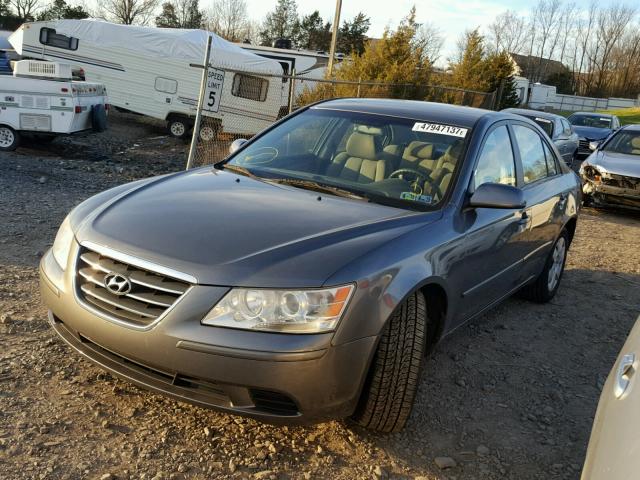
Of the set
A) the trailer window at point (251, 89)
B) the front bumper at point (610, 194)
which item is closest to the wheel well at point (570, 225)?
the front bumper at point (610, 194)

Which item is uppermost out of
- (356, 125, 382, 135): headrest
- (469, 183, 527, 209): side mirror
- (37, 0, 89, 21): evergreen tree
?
(37, 0, 89, 21): evergreen tree

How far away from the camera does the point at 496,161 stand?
406 cm

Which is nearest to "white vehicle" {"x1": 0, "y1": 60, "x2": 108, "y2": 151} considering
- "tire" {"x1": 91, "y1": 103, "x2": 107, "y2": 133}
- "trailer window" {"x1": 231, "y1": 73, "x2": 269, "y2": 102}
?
"tire" {"x1": 91, "y1": 103, "x2": 107, "y2": 133}

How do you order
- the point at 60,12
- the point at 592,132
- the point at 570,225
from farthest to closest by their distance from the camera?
the point at 60,12
the point at 592,132
the point at 570,225

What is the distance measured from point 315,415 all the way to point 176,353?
640 millimetres

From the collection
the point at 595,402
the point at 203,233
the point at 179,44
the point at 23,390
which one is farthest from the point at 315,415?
the point at 179,44

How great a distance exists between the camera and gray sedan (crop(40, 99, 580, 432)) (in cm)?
250

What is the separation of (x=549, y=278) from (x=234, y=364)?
12.3 feet

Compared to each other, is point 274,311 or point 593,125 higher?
point 593,125

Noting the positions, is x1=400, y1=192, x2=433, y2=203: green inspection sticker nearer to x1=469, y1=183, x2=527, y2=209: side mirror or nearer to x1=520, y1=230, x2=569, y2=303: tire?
x1=469, y1=183, x2=527, y2=209: side mirror

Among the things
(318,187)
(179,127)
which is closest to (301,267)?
(318,187)

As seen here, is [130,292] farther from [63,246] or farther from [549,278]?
[549,278]

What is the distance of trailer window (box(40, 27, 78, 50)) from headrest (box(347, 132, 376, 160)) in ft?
47.3

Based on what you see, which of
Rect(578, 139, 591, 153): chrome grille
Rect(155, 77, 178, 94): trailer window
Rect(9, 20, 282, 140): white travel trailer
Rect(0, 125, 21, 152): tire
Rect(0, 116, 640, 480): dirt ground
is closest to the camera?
Rect(0, 116, 640, 480): dirt ground
